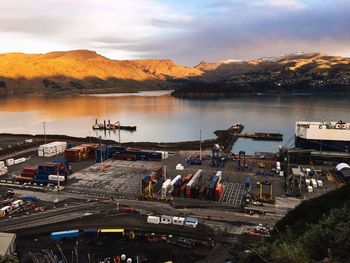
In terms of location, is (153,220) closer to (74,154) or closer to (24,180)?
(24,180)

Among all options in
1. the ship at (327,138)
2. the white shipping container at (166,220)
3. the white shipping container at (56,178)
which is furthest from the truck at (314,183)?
the white shipping container at (56,178)

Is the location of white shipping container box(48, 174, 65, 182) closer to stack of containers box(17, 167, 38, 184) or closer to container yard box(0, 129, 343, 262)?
container yard box(0, 129, 343, 262)

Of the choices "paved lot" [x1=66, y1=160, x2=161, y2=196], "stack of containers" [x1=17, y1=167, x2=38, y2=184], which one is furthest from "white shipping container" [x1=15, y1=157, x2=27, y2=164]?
"paved lot" [x1=66, y1=160, x2=161, y2=196]

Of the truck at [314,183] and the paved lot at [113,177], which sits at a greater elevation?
the truck at [314,183]

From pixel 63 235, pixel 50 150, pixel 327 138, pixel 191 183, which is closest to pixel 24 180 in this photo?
pixel 50 150

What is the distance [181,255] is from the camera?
1775 cm

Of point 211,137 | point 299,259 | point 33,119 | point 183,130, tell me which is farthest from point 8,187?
point 33,119

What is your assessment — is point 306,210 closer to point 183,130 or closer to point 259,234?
point 259,234

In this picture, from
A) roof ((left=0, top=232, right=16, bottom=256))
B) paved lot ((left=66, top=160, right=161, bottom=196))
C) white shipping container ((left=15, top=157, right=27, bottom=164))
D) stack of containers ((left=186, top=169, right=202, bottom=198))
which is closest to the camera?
roof ((left=0, top=232, right=16, bottom=256))

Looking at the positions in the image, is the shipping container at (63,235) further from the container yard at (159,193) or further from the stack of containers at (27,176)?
the stack of containers at (27,176)

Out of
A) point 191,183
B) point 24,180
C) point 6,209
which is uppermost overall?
point 191,183

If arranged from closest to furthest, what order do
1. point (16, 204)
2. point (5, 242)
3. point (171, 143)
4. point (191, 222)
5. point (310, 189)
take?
point (5, 242)
point (191, 222)
point (16, 204)
point (310, 189)
point (171, 143)

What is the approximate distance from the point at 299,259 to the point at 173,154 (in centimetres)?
3577

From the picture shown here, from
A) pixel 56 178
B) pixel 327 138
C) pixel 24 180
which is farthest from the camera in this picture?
pixel 327 138
